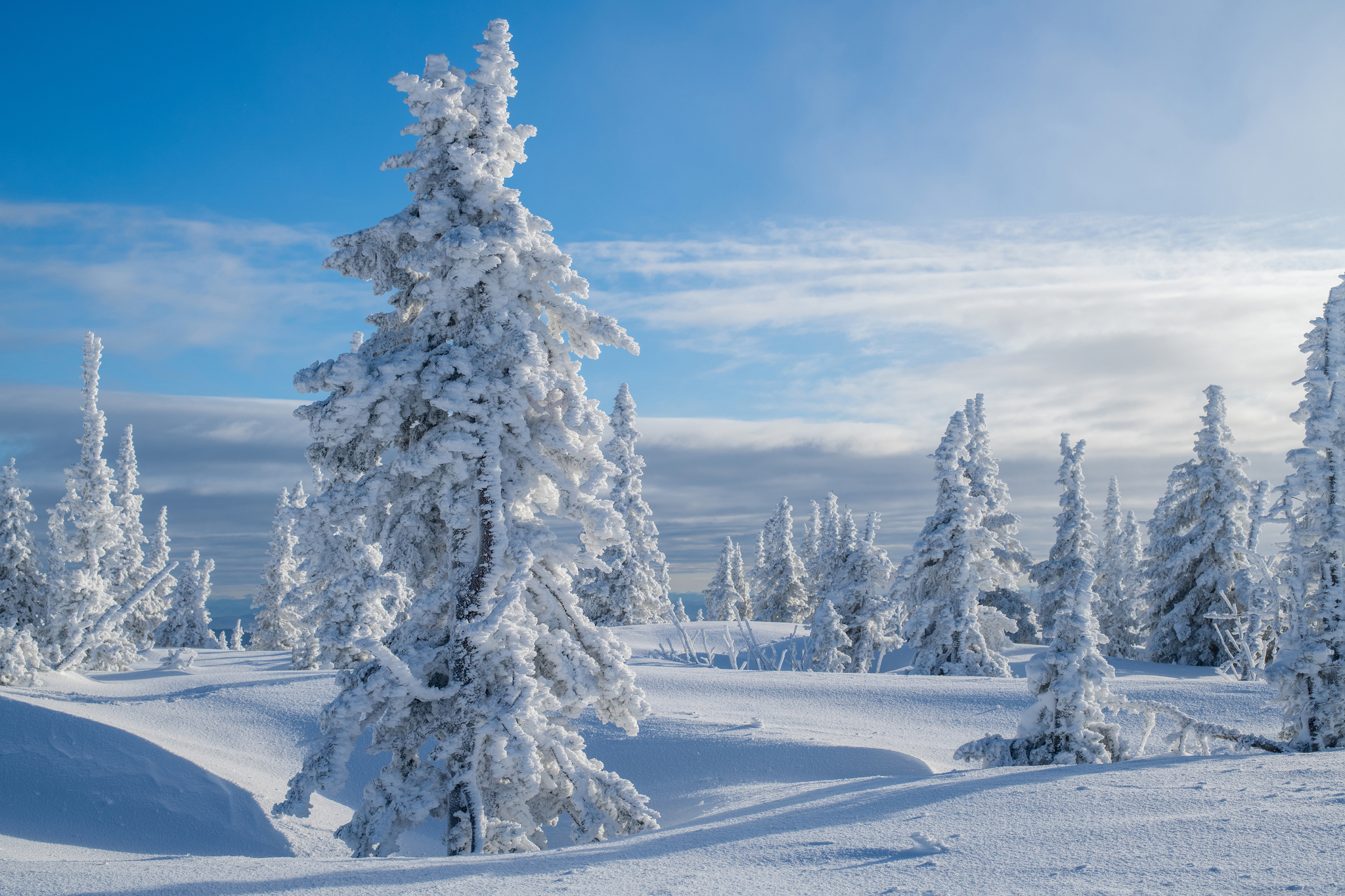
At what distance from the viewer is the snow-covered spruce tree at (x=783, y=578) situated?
2156 inches

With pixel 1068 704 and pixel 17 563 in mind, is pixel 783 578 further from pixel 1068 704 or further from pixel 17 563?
pixel 1068 704

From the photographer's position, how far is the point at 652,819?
839 cm

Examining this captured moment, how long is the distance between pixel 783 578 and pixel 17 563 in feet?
141

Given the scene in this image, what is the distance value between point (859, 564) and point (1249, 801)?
84.5ft

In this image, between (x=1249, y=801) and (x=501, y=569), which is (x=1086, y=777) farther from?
(x=501, y=569)

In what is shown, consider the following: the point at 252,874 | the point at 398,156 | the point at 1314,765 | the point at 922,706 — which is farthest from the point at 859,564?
the point at 252,874

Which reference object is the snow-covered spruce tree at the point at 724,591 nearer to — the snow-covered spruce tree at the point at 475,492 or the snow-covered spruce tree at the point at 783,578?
the snow-covered spruce tree at the point at 783,578

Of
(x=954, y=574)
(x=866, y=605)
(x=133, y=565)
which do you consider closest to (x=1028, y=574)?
(x=866, y=605)

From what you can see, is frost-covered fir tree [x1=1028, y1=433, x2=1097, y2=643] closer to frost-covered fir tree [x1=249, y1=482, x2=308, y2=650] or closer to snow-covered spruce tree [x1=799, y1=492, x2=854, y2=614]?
snow-covered spruce tree [x1=799, y1=492, x2=854, y2=614]

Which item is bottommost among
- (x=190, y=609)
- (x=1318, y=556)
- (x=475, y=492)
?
(x=190, y=609)

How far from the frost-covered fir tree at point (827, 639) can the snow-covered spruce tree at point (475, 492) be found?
20.1 m

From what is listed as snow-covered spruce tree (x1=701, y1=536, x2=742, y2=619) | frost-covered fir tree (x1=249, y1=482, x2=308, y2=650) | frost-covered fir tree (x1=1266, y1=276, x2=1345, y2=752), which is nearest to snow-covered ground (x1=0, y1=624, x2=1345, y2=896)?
frost-covered fir tree (x1=1266, y1=276, x2=1345, y2=752)

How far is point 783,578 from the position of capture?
181ft

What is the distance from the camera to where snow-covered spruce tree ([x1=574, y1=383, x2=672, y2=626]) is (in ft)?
126
